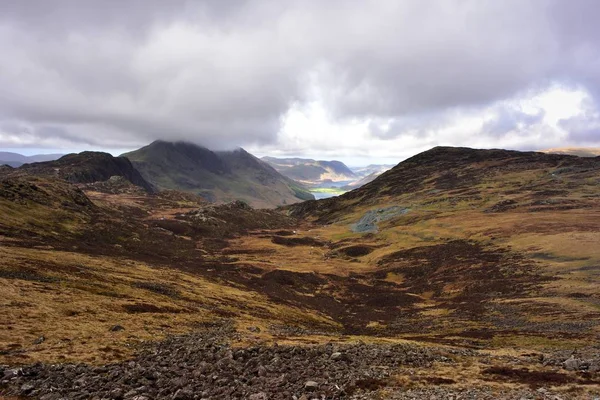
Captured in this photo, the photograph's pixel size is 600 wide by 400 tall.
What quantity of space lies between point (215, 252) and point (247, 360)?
4461 inches

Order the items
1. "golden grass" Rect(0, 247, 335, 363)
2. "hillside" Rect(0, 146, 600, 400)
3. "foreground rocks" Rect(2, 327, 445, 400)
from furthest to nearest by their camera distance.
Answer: "golden grass" Rect(0, 247, 335, 363)
"hillside" Rect(0, 146, 600, 400)
"foreground rocks" Rect(2, 327, 445, 400)

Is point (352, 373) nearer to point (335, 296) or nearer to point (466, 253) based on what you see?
point (335, 296)

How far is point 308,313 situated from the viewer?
6475 centimetres

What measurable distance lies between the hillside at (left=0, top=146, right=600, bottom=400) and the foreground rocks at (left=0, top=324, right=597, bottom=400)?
0.15m

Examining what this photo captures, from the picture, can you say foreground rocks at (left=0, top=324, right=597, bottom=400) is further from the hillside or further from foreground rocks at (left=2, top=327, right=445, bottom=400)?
the hillside

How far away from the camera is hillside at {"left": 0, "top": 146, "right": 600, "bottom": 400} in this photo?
2264cm

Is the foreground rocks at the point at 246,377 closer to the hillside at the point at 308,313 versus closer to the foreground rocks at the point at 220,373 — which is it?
the foreground rocks at the point at 220,373

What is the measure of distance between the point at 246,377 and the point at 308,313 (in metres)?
42.2

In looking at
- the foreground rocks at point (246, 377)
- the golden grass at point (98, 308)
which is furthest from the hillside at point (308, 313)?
the golden grass at point (98, 308)

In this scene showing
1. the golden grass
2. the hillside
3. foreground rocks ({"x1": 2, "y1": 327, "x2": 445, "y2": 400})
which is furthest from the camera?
the golden grass

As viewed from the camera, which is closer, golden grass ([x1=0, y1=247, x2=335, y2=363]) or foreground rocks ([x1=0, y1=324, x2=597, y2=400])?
foreground rocks ([x1=0, y1=324, x2=597, y2=400])

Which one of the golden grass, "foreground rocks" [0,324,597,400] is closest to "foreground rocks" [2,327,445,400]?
"foreground rocks" [0,324,597,400]

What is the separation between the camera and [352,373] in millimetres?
25031

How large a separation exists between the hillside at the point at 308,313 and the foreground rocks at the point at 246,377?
0.15 m
